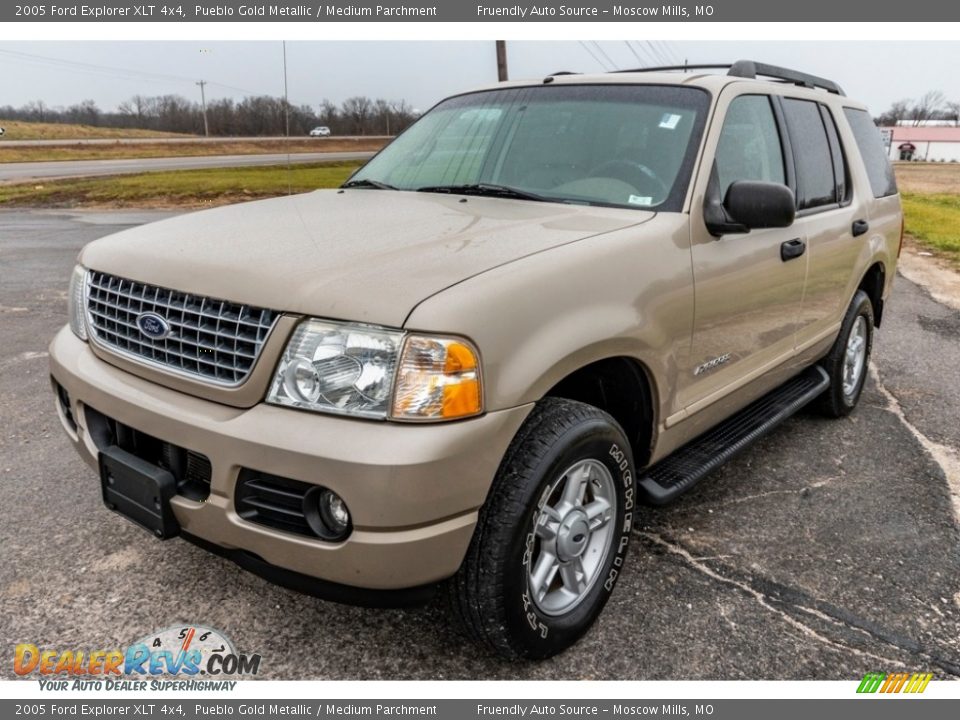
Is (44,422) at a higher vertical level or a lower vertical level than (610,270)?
lower

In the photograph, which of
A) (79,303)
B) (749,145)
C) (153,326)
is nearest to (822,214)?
(749,145)

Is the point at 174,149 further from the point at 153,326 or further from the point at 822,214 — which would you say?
the point at 153,326

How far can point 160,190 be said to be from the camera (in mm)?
21891

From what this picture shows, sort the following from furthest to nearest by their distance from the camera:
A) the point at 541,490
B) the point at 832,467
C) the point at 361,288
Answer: the point at 832,467
the point at 541,490
the point at 361,288

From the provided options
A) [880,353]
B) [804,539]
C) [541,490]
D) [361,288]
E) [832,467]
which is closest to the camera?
[361,288]

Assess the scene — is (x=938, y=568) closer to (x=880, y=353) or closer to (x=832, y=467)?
(x=832, y=467)

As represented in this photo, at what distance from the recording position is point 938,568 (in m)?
3.14

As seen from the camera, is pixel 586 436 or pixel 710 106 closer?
pixel 586 436

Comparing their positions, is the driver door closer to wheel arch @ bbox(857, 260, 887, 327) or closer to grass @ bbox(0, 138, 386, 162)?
wheel arch @ bbox(857, 260, 887, 327)

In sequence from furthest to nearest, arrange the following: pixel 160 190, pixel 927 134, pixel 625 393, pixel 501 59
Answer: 1. pixel 927 134
2. pixel 160 190
3. pixel 501 59
4. pixel 625 393

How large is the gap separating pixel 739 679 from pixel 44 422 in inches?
152

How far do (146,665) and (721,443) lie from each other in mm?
2393

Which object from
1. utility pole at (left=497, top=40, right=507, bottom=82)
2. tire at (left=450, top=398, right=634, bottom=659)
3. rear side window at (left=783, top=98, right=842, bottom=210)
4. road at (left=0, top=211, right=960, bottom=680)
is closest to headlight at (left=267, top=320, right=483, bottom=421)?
tire at (left=450, top=398, right=634, bottom=659)

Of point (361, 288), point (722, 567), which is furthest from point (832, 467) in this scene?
point (361, 288)
